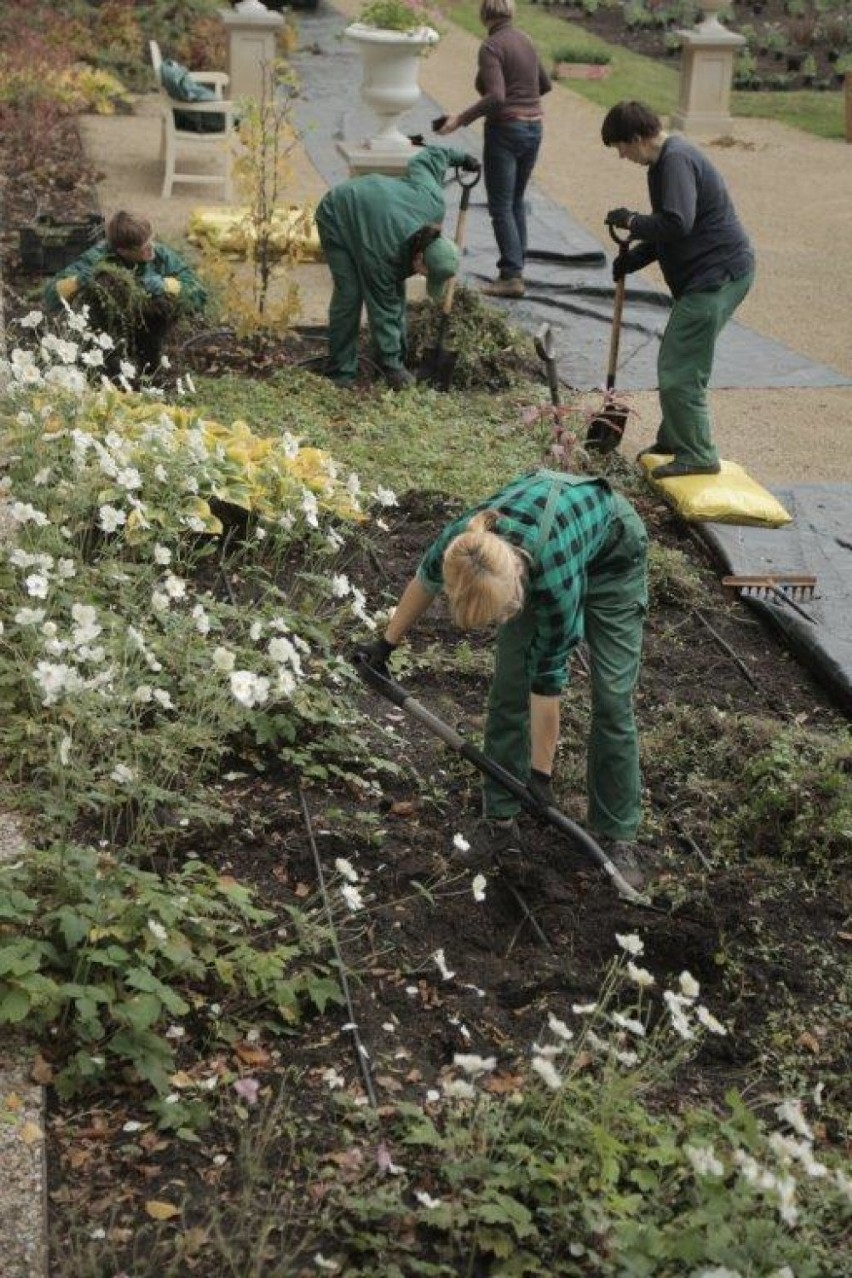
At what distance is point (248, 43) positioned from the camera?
13.3 m

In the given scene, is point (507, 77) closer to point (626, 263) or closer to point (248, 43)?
point (626, 263)

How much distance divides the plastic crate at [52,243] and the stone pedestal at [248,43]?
429 centimetres

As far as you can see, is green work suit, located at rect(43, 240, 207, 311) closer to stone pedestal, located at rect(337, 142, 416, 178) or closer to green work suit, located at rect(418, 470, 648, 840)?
stone pedestal, located at rect(337, 142, 416, 178)

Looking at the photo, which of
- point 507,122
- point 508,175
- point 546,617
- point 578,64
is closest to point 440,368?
point 508,175

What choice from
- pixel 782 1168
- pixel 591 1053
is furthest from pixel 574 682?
pixel 782 1168

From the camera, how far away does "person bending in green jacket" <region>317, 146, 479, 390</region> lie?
314 inches

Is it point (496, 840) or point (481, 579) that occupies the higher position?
point (481, 579)

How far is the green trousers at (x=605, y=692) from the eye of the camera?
4.46 m

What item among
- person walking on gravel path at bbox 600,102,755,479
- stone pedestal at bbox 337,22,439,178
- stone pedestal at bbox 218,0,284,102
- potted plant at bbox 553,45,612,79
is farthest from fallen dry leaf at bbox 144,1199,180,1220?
potted plant at bbox 553,45,612,79

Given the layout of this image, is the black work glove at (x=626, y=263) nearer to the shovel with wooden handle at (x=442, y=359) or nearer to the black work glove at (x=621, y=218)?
the black work glove at (x=621, y=218)

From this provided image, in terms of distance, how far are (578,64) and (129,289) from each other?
11.3 m

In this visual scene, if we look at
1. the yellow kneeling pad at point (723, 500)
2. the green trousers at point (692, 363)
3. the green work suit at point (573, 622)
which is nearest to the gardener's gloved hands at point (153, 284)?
the green trousers at point (692, 363)

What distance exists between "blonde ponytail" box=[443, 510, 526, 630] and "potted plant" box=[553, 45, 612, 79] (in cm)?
1466

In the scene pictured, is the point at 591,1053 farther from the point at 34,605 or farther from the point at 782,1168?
the point at 34,605
